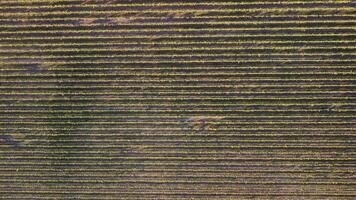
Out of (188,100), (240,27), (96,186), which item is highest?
(240,27)

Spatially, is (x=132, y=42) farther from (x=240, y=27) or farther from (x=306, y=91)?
(x=306, y=91)

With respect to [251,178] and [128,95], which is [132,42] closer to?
[128,95]

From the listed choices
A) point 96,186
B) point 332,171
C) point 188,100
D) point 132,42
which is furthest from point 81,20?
point 332,171

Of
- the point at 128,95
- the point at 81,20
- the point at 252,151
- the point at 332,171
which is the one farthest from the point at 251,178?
the point at 81,20

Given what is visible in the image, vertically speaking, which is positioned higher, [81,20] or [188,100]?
[81,20]

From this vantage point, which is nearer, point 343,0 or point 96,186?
point 343,0

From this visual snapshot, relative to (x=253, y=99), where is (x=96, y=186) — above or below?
below
